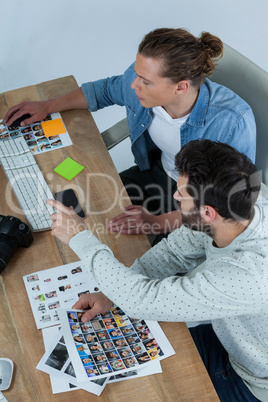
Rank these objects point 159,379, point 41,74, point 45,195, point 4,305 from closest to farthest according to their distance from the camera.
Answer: point 159,379 < point 4,305 < point 45,195 < point 41,74

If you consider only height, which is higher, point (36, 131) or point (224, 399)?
point (36, 131)

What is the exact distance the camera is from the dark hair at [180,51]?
1.66 m

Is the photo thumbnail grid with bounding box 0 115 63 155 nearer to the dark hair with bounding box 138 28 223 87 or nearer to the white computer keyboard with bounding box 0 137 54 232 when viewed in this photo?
the white computer keyboard with bounding box 0 137 54 232

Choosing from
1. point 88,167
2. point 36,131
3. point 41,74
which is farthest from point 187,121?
point 41,74

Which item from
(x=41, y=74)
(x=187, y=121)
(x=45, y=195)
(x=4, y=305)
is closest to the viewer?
(x=4, y=305)

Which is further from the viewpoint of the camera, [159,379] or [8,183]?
[8,183]

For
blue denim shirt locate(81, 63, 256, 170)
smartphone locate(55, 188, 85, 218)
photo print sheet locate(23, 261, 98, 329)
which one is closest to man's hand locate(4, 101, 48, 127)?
blue denim shirt locate(81, 63, 256, 170)

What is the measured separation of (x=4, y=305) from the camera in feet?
4.65

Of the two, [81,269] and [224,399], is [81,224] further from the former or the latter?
[224,399]

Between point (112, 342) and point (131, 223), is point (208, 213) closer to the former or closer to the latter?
point (131, 223)

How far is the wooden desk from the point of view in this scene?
1.25 m

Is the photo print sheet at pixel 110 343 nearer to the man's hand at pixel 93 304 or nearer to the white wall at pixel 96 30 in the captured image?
the man's hand at pixel 93 304

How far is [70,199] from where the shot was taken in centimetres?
166

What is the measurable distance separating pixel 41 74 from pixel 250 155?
6.59 ft
